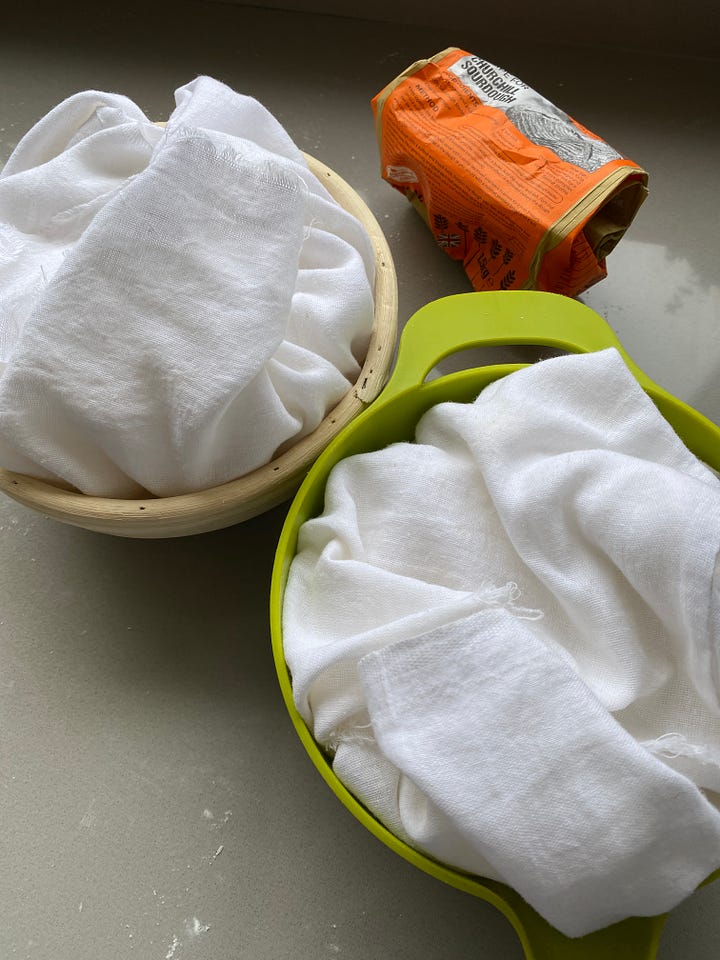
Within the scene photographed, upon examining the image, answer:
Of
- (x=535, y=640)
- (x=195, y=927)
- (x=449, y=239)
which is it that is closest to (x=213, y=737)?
(x=195, y=927)

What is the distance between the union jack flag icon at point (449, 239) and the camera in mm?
688

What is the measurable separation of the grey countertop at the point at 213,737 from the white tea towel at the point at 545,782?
0.17 m

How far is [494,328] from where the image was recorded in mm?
538

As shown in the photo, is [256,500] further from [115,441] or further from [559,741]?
[559,741]

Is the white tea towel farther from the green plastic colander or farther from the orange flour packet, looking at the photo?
the orange flour packet

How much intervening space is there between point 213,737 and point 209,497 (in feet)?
0.67

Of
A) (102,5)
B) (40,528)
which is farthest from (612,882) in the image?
(102,5)

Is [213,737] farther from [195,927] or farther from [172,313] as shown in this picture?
[172,313]

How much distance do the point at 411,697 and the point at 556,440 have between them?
19 cm

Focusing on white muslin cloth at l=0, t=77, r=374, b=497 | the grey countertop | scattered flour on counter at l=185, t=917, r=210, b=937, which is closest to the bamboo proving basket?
white muslin cloth at l=0, t=77, r=374, b=497

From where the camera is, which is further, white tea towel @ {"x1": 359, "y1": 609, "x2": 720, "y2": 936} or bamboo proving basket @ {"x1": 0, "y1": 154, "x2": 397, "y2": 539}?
bamboo proving basket @ {"x1": 0, "y1": 154, "x2": 397, "y2": 539}

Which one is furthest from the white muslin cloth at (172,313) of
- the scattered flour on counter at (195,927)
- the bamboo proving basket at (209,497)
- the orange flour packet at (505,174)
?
the scattered flour on counter at (195,927)

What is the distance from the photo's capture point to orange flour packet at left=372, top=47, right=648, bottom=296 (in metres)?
0.59

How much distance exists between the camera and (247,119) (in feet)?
1.80
